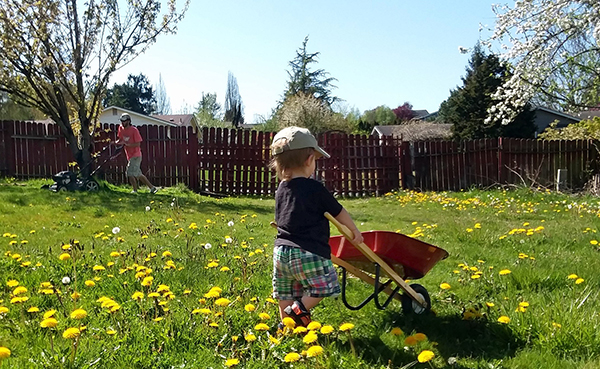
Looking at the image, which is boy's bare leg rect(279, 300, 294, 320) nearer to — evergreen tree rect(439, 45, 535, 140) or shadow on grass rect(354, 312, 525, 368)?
shadow on grass rect(354, 312, 525, 368)

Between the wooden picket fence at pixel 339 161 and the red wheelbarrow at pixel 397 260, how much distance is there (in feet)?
35.6

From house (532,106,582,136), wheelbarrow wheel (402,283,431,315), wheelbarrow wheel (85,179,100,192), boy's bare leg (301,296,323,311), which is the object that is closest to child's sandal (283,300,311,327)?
boy's bare leg (301,296,323,311)

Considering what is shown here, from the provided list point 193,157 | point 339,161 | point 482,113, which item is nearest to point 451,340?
point 193,157

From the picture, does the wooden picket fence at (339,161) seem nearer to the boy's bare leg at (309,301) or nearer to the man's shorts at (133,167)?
the man's shorts at (133,167)

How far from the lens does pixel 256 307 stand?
3051 mm

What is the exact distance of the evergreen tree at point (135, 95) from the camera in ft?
192

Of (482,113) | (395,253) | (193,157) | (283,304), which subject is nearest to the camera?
(283,304)

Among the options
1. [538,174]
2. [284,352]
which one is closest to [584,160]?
[538,174]

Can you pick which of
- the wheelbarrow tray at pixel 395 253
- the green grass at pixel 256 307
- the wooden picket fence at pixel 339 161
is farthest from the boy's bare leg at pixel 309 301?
the wooden picket fence at pixel 339 161

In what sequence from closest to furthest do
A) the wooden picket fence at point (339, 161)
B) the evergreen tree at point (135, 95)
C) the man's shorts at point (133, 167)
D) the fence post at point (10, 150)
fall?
the man's shorts at point (133, 167) < the fence post at point (10, 150) < the wooden picket fence at point (339, 161) < the evergreen tree at point (135, 95)

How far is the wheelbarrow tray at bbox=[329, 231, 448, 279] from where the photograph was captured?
3.07 m

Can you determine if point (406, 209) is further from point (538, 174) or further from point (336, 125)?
point (336, 125)

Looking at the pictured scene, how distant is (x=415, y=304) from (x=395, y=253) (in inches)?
13.5

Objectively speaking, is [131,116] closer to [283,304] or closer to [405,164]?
[405,164]
